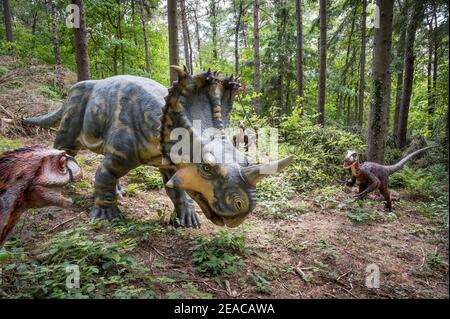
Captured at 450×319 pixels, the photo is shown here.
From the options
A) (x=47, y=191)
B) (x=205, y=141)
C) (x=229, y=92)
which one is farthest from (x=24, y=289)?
(x=229, y=92)

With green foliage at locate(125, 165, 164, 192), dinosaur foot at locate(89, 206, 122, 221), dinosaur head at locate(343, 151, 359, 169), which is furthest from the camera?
green foliage at locate(125, 165, 164, 192)

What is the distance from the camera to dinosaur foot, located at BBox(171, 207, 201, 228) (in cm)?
422

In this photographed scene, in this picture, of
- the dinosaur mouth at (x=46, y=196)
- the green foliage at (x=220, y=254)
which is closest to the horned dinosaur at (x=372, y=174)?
the green foliage at (x=220, y=254)

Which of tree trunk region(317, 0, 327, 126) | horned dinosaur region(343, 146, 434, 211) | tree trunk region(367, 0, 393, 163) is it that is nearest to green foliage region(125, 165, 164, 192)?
horned dinosaur region(343, 146, 434, 211)

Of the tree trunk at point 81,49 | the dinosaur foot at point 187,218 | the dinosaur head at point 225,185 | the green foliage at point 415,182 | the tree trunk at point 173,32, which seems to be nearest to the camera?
the dinosaur head at point 225,185

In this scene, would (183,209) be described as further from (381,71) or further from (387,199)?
(381,71)

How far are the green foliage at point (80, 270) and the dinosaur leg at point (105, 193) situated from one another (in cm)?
101

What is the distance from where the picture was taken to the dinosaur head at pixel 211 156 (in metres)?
2.51

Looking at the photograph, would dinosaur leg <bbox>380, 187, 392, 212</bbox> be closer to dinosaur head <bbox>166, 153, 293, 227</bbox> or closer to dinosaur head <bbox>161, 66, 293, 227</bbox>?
dinosaur head <bbox>161, 66, 293, 227</bbox>

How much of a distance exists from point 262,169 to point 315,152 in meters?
5.59

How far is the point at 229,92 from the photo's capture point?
11.4 ft

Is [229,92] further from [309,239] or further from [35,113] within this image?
[35,113]

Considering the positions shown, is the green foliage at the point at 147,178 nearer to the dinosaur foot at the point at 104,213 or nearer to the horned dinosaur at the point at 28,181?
the dinosaur foot at the point at 104,213

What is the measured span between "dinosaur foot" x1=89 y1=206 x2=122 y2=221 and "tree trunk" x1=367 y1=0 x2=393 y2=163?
436cm
